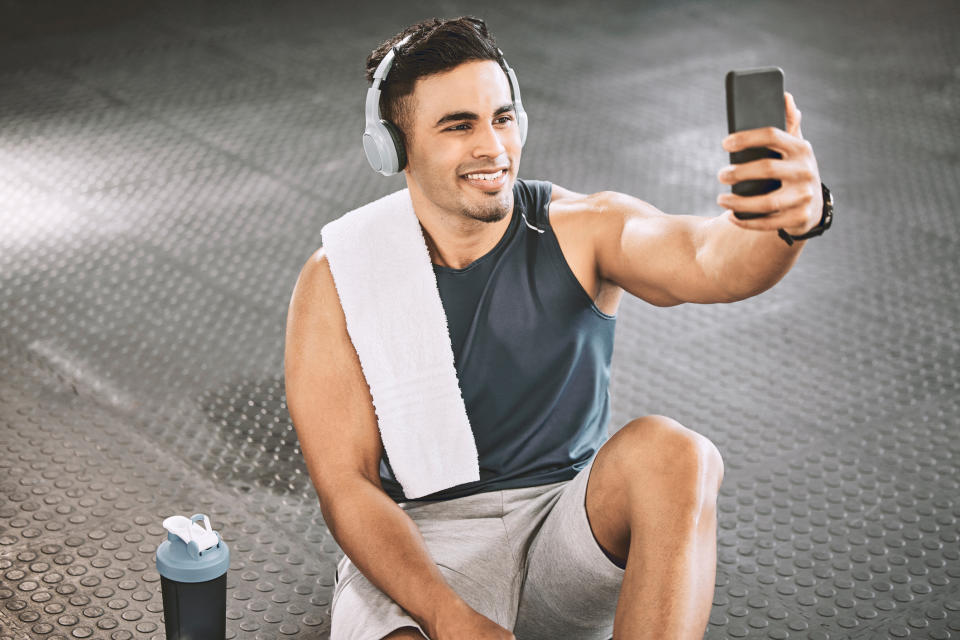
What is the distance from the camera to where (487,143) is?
159 cm

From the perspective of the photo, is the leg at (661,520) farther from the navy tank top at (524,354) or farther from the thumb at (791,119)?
the thumb at (791,119)

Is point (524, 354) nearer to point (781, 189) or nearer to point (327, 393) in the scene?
point (327, 393)

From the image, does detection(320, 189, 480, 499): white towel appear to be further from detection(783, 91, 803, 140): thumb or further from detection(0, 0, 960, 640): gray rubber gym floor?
detection(783, 91, 803, 140): thumb

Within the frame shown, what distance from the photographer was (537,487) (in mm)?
1648

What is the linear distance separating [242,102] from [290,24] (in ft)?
3.56

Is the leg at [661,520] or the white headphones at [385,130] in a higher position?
the white headphones at [385,130]

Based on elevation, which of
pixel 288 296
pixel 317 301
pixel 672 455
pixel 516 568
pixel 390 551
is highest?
pixel 317 301

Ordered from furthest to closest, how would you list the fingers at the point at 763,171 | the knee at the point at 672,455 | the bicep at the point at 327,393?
the bicep at the point at 327,393 → the knee at the point at 672,455 → the fingers at the point at 763,171

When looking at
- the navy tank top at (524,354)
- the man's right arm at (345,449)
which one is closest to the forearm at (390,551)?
the man's right arm at (345,449)

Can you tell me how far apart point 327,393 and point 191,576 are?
0.31m

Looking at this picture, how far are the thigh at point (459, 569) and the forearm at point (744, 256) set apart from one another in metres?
0.49

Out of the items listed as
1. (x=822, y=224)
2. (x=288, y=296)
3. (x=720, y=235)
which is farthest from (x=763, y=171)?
(x=288, y=296)

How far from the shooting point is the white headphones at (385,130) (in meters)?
1.62

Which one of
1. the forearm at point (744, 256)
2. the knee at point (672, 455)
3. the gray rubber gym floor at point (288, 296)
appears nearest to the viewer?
the forearm at point (744, 256)
